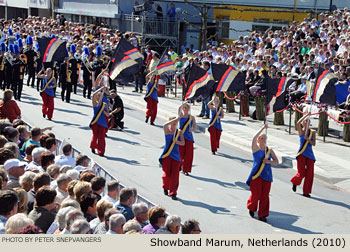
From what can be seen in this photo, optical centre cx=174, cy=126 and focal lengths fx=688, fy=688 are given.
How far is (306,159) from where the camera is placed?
14.5 metres

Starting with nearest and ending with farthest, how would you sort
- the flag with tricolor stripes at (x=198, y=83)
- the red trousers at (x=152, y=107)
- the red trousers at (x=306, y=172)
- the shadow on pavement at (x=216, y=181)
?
the red trousers at (x=306, y=172), the shadow on pavement at (x=216, y=181), the flag with tricolor stripes at (x=198, y=83), the red trousers at (x=152, y=107)

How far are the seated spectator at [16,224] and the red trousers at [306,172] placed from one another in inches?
330

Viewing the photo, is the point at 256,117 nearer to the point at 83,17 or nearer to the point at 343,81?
the point at 343,81

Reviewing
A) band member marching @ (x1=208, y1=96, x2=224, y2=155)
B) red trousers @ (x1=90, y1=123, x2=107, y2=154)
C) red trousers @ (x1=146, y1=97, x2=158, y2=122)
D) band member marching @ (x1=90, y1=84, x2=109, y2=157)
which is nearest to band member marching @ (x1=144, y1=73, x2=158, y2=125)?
red trousers @ (x1=146, y1=97, x2=158, y2=122)

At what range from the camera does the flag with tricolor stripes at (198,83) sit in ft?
65.3

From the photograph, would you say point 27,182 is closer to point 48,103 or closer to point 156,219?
point 156,219

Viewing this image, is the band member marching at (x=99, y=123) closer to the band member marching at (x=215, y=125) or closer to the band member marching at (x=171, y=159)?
the band member marching at (x=215, y=125)

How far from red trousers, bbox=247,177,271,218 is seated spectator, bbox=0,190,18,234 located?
5.86 meters

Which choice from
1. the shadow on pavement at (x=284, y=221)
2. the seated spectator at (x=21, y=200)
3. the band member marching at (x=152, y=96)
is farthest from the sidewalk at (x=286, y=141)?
the seated spectator at (x=21, y=200)

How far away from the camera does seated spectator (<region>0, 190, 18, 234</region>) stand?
788 cm

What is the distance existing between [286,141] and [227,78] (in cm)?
298

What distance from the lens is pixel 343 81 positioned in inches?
842

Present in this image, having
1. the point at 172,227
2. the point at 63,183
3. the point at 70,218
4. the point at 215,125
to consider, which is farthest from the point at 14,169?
the point at 215,125

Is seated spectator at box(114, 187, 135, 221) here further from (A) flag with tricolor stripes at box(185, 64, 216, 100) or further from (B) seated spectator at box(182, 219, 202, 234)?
(A) flag with tricolor stripes at box(185, 64, 216, 100)
